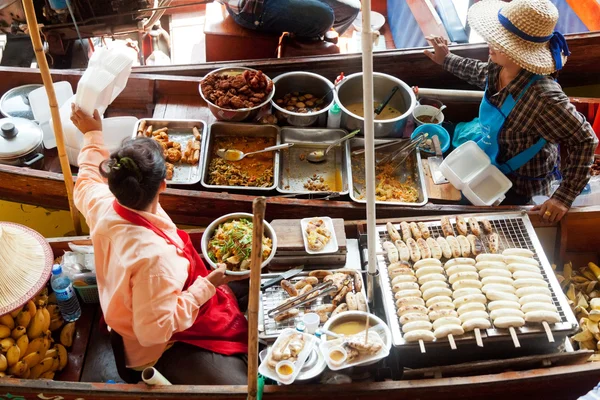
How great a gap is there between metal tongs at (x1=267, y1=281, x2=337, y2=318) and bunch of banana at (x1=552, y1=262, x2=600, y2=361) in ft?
5.27

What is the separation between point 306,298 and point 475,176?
153 cm

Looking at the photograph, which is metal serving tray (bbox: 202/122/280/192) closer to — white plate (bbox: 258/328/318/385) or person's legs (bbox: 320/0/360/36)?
white plate (bbox: 258/328/318/385)

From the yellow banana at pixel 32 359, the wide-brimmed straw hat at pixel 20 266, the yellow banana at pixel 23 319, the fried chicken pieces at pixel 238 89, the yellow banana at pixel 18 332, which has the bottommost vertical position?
the yellow banana at pixel 32 359

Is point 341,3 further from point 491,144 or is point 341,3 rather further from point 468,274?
point 468,274

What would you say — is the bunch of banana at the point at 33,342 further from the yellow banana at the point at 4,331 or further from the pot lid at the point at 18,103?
the pot lid at the point at 18,103

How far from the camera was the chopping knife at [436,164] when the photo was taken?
12.1ft

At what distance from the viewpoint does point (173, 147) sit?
3.79m

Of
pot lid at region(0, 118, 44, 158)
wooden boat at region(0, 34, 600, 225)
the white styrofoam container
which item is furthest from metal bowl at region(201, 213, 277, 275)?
pot lid at region(0, 118, 44, 158)

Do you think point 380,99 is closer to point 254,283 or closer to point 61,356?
point 254,283

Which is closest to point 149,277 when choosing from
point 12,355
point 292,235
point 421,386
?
point 292,235

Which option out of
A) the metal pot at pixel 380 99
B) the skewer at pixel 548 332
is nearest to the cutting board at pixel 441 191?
the metal pot at pixel 380 99

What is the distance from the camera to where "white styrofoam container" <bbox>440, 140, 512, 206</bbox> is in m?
3.49

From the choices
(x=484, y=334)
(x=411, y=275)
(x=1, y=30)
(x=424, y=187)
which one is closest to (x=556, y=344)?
(x=484, y=334)

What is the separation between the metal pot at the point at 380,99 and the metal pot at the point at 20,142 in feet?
7.10
